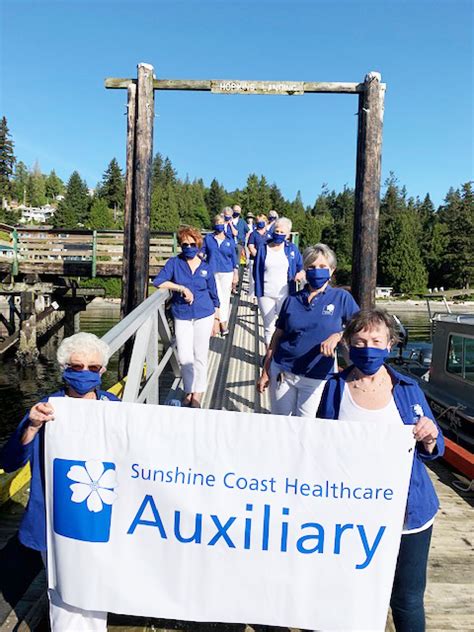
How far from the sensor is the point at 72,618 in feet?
7.99

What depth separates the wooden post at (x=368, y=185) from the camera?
20.4ft

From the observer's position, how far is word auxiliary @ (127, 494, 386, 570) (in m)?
2.29

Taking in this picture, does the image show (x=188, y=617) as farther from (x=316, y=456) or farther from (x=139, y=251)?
(x=139, y=251)

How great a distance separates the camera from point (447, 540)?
4113 mm

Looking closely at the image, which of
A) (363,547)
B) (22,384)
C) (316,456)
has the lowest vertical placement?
(22,384)

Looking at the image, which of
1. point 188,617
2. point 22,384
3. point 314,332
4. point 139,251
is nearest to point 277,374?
point 314,332

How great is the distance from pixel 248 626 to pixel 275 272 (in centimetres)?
368

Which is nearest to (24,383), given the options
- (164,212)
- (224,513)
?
(224,513)

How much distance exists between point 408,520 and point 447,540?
7.10 feet

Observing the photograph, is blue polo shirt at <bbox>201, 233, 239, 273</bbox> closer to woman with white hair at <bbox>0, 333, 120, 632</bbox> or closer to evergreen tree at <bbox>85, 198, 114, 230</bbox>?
woman with white hair at <bbox>0, 333, 120, 632</bbox>

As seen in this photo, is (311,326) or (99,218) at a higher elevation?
(99,218)

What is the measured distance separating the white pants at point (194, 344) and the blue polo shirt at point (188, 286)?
7 cm

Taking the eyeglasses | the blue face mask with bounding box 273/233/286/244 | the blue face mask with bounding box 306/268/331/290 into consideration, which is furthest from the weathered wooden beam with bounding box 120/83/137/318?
the eyeglasses

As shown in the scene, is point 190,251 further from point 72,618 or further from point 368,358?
point 72,618
